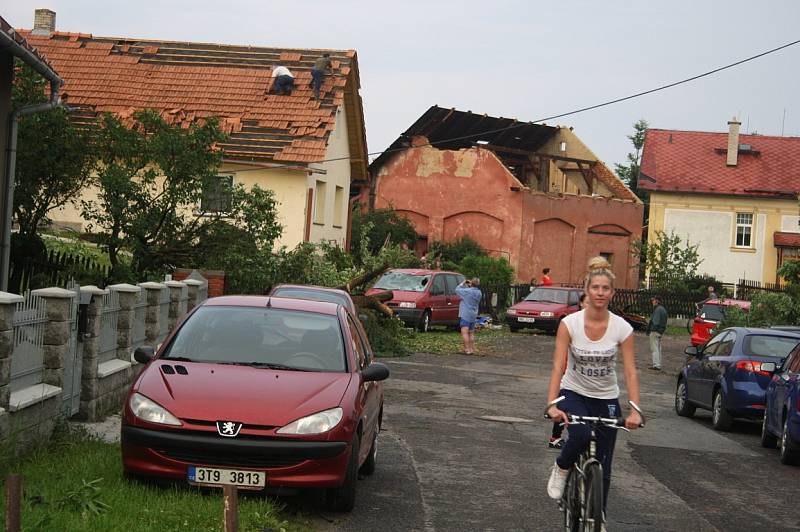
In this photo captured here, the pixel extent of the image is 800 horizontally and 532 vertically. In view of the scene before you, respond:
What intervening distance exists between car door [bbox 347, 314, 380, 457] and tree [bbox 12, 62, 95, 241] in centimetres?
1003

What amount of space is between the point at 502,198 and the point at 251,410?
45678 mm

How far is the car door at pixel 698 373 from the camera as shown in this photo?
18.1m

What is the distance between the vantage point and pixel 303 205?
116 feet

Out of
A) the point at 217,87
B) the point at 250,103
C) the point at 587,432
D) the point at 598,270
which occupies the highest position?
the point at 217,87

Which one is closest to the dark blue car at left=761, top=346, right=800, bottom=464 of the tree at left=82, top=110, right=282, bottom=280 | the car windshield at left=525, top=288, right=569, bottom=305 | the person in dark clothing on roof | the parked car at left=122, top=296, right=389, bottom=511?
the parked car at left=122, top=296, right=389, bottom=511

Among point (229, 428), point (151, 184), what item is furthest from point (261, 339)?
point (151, 184)

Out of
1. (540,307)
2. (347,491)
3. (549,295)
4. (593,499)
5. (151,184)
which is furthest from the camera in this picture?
(549,295)

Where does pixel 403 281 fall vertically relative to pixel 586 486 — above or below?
above

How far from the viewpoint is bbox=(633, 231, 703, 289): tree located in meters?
53.9

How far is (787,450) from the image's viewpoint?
1345 centimetres

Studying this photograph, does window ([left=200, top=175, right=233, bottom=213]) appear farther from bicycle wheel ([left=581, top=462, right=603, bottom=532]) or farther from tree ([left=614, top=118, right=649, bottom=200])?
tree ([left=614, top=118, right=649, bottom=200])

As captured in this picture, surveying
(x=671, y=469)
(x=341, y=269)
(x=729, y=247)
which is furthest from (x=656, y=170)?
(x=671, y=469)

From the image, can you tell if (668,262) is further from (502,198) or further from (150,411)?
(150,411)

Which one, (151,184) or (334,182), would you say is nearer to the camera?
(151,184)
